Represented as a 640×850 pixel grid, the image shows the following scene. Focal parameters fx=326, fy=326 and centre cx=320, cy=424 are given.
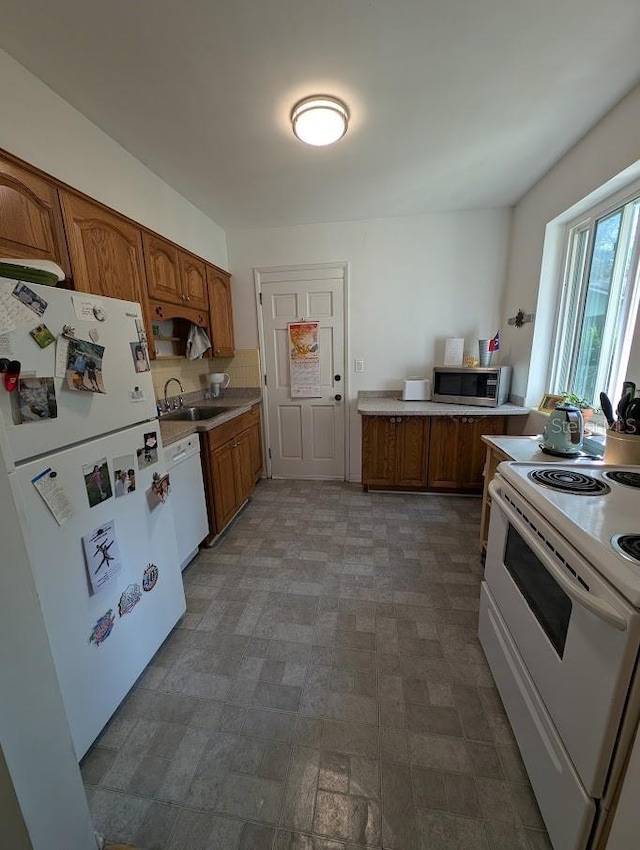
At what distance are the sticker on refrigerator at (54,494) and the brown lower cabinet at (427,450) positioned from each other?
2.32 m

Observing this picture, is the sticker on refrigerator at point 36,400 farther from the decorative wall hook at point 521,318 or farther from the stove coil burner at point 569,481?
the decorative wall hook at point 521,318

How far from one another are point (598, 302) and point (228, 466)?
109 inches

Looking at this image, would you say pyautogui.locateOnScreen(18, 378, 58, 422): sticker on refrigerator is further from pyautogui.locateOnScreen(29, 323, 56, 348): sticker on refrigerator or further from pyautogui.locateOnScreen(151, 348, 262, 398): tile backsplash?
pyautogui.locateOnScreen(151, 348, 262, 398): tile backsplash

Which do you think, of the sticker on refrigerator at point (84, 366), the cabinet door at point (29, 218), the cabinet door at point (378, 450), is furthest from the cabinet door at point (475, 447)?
the cabinet door at point (29, 218)

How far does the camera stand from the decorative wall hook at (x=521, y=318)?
2.60m

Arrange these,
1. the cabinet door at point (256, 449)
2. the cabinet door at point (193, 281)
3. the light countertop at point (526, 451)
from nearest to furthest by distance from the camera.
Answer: the light countertop at point (526, 451) → the cabinet door at point (193, 281) → the cabinet door at point (256, 449)

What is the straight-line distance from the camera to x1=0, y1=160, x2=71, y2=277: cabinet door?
128cm

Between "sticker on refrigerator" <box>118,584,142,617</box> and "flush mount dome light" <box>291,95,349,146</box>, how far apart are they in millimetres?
2312

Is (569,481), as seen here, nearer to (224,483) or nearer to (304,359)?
(224,483)

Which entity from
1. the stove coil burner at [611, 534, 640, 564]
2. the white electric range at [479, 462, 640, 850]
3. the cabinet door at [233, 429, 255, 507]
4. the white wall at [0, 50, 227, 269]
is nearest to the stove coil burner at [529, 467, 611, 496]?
the white electric range at [479, 462, 640, 850]

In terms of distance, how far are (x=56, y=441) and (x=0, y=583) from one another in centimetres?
50

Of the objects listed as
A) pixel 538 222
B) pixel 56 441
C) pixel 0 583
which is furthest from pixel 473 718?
A: pixel 538 222

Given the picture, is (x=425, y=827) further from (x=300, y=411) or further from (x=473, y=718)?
(x=300, y=411)

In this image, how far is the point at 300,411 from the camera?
3.47 meters
